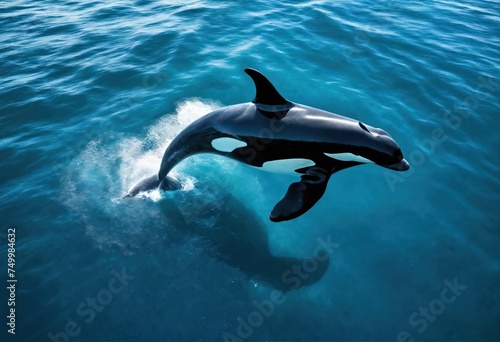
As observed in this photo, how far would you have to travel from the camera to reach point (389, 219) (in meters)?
9.76

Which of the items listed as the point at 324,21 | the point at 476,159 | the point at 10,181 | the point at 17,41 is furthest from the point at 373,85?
the point at 17,41

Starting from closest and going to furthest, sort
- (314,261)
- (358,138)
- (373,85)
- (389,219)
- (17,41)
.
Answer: (358,138)
(314,261)
(389,219)
(373,85)
(17,41)

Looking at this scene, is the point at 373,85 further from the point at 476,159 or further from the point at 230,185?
the point at 230,185

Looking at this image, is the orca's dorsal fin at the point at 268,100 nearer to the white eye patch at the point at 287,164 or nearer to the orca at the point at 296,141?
the orca at the point at 296,141

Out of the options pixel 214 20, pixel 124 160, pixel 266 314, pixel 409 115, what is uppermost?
pixel 214 20

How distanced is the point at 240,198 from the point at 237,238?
59.3 inches

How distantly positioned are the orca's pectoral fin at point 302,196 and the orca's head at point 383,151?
43.7 inches

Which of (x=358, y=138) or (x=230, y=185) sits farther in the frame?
(x=230, y=185)

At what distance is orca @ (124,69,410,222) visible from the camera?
295 inches

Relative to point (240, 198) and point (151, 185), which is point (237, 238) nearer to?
point (240, 198)

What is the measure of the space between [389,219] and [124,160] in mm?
8067

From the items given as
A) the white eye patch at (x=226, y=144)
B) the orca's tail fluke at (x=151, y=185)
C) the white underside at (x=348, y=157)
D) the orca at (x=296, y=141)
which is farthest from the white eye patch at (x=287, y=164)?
the orca's tail fluke at (x=151, y=185)

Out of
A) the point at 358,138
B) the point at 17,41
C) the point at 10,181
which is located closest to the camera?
the point at 358,138

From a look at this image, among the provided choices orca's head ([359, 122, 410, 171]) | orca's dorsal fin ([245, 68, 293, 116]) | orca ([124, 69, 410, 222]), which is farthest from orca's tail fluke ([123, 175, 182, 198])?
orca's head ([359, 122, 410, 171])
